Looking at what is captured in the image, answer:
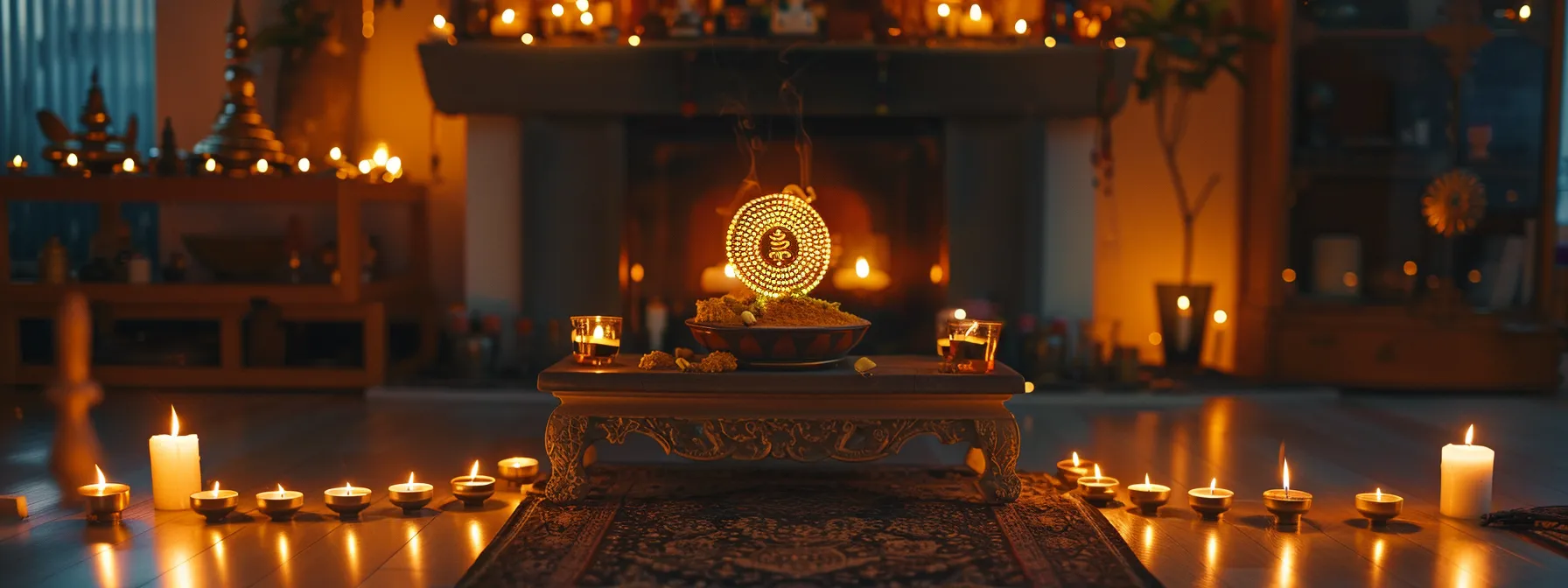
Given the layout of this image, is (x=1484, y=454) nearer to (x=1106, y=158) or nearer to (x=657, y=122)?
(x=1106, y=158)

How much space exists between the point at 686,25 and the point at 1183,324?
248 centimetres

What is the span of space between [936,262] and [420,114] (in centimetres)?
243

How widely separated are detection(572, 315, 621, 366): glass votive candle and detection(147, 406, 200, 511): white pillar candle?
0.94 metres

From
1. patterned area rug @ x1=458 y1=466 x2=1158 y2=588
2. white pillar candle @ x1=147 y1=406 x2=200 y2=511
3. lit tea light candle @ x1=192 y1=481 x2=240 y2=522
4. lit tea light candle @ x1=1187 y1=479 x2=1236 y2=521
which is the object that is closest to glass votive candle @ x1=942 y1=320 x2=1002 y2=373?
patterned area rug @ x1=458 y1=466 x2=1158 y2=588

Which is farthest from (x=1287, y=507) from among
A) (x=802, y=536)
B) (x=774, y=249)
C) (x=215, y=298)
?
(x=215, y=298)

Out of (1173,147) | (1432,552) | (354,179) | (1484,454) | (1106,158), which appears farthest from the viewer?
(1173,147)

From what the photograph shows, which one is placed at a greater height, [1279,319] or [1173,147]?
[1173,147]

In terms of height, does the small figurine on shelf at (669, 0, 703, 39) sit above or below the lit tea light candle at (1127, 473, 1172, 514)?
above

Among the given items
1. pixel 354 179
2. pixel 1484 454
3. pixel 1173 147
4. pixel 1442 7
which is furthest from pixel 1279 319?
pixel 354 179

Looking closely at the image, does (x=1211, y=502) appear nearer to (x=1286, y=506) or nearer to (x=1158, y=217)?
(x=1286, y=506)

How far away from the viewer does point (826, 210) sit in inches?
234

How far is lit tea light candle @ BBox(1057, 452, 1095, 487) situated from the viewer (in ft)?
11.5

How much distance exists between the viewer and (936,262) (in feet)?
19.4

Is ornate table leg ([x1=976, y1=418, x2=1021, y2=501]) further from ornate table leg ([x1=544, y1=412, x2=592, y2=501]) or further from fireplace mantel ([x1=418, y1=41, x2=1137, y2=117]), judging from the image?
fireplace mantel ([x1=418, y1=41, x2=1137, y2=117])
